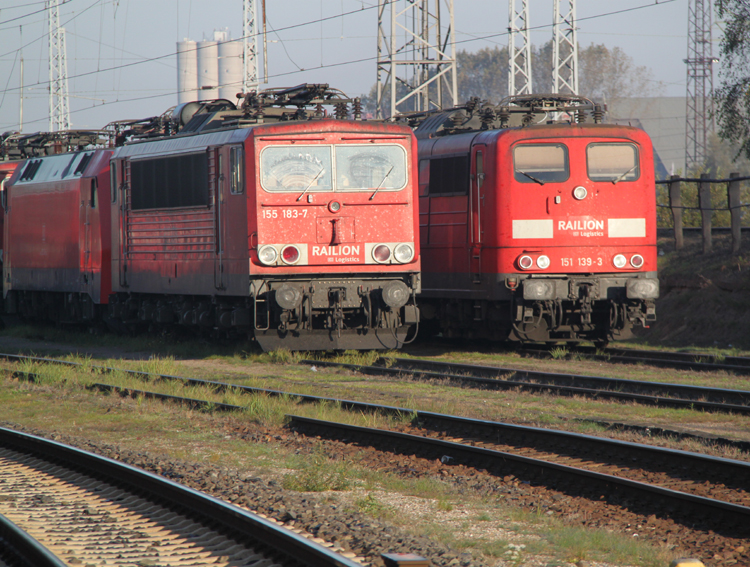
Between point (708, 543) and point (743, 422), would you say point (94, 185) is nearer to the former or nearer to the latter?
point (743, 422)

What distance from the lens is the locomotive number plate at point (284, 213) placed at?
12898mm

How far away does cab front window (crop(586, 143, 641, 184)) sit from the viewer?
13836 millimetres

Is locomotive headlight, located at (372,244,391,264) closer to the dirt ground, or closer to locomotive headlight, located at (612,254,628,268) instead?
locomotive headlight, located at (612,254,628,268)

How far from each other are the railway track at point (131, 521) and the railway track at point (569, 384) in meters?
5.65

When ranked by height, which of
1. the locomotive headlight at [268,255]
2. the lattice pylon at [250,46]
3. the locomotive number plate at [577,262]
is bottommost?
the locomotive number plate at [577,262]

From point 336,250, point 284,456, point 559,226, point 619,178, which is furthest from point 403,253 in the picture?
point 284,456

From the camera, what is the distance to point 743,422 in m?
8.90

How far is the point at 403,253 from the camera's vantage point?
1333 centimetres

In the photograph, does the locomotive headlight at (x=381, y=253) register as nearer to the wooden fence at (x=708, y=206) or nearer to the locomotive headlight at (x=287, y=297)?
the locomotive headlight at (x=287, y=297)

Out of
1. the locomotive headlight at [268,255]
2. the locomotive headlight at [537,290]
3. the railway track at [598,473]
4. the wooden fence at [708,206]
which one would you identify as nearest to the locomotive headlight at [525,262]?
the locomotive headlight at [537,290]

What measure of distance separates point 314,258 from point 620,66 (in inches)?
3244

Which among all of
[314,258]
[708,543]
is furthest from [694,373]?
[708,543]

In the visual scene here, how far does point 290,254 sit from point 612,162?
16.9 feet

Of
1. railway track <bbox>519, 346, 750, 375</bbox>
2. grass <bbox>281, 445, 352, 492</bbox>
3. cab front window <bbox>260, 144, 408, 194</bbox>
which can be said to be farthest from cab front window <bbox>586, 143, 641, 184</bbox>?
grass <bbox>281, 445, 352, 492</bbox>
